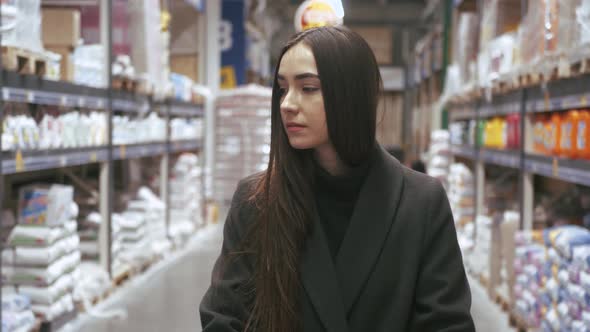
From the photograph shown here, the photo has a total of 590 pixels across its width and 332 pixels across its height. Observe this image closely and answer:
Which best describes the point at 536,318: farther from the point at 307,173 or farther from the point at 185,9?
the point at 185,9

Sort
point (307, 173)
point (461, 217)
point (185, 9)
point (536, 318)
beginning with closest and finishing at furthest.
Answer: point (307, 173) < point (536, 318) < point (461, 217) < point (185, 9)

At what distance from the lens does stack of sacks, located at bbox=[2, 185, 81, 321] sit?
504 centimetres

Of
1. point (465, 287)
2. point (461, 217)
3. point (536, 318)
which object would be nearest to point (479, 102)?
point (461, 217)

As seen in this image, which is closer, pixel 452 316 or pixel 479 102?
pixel 452 316

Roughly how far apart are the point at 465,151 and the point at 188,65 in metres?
5.24

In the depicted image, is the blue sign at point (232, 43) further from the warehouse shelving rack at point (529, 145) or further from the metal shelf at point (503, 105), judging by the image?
the metal shelf at point (503, 105)

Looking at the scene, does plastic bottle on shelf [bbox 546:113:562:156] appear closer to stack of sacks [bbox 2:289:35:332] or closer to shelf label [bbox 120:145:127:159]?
stack of sacks [bbox 2:289:35:332]

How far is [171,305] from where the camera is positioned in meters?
6.36

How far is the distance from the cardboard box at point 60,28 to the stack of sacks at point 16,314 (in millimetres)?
2043

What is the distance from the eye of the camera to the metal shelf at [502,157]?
594 cm

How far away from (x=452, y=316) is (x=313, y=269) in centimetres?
33

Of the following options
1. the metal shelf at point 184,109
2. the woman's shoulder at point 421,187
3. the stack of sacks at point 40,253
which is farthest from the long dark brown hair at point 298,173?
the metal shelf at point 184,109

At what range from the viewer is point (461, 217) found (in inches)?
331

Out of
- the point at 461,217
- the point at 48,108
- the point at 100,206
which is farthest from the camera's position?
the point at 461,217
